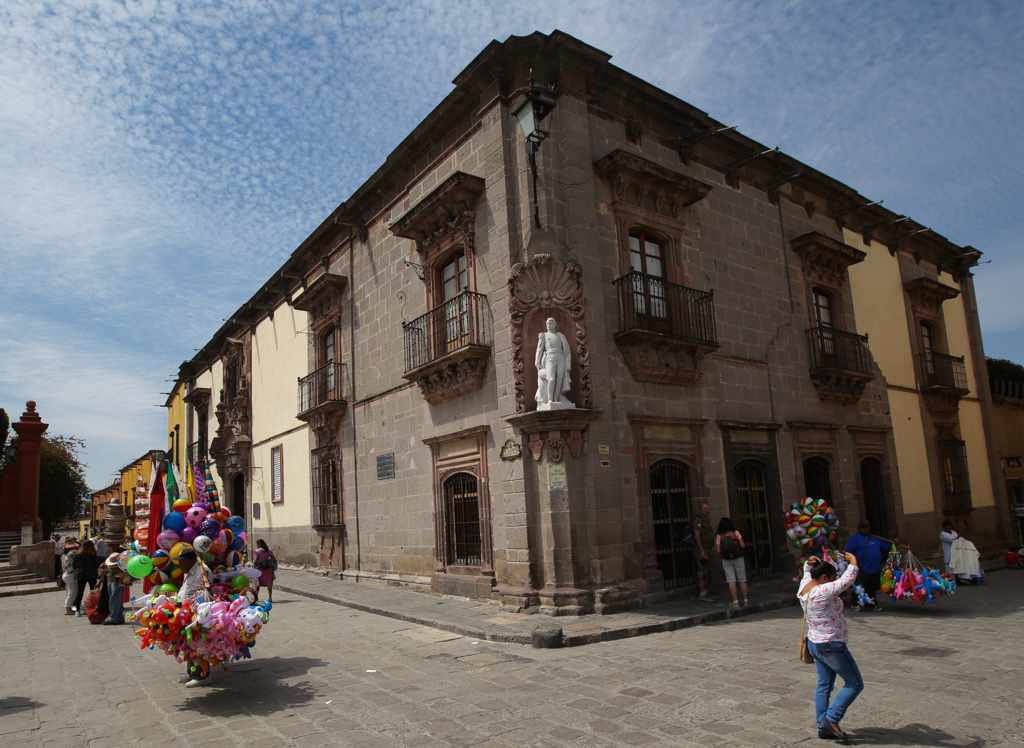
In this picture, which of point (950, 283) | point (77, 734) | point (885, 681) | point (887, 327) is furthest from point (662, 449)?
point (950, 283)

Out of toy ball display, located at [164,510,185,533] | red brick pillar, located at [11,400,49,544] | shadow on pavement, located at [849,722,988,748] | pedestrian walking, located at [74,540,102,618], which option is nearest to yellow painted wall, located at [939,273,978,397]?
shadow on pavement, located at [849,722,988,748]

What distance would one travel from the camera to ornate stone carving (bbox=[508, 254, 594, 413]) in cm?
1084

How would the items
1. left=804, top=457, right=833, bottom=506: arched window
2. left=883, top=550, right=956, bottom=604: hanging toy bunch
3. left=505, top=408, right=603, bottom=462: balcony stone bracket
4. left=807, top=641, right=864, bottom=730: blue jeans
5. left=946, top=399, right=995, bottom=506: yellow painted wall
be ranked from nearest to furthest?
left=807, top=641, right=864, bottom=730: blue jeans, left=883, top=550, right=956, bottom=604: hanging toy bunch, left=505, top=408, right=603, bottom=462: balcony stone bracket, left=804, top=457, right=833, bottom=506: arched window, left=946, top=399, right=995, bottom=506: yellow painted wall

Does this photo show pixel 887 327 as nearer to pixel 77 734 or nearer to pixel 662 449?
pixel 662 449

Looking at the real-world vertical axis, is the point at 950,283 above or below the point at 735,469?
above

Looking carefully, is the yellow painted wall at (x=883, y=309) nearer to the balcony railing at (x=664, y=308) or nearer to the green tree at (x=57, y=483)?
the balcony railing at (x=664, y=308)

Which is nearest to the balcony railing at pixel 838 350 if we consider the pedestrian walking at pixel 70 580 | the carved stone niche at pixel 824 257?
the carved stone niche at pixel 824 257

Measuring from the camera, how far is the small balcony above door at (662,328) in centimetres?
1128

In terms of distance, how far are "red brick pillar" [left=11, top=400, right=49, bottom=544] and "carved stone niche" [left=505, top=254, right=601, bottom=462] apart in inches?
958

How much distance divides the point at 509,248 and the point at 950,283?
56.1ft

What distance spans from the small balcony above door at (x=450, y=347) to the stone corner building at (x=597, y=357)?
0.05 m

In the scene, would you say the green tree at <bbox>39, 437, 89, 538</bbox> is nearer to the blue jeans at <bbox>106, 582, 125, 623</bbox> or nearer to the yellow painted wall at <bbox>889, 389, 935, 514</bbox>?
the blue jeans at <bbox>106, 582, 125, 623</bbox>

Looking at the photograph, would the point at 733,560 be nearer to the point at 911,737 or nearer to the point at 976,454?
the point at 911,737

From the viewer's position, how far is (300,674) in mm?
7285
